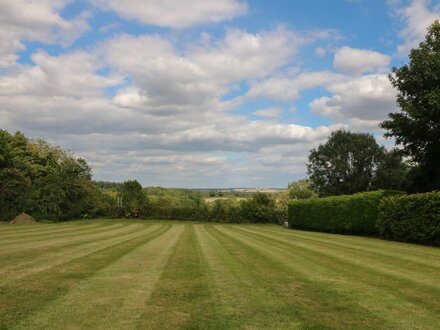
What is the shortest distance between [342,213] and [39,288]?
103 ft

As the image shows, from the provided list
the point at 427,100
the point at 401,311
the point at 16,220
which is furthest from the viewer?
the point at 16,220

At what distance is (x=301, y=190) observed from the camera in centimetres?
8388

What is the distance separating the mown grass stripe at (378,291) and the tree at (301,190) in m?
66.6

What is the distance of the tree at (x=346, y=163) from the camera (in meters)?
70.7

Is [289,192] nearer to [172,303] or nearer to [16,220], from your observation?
[16,220]

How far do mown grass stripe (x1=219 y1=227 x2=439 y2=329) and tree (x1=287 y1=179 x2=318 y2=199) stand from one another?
66634 millimetres

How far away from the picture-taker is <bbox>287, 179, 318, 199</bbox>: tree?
7985cm

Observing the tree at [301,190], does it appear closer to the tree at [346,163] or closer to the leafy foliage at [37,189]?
the tree at [346,163]

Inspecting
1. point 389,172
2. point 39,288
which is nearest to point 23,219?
point 39,288

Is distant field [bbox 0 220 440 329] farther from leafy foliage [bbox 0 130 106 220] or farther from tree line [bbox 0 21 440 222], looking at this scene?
leafy foliage [bbox 0 130 106 220]

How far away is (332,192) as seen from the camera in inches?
2859

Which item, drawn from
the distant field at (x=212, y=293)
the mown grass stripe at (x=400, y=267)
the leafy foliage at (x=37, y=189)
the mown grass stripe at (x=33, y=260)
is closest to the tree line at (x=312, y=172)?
the leafy foliage at (x=37, y=189)

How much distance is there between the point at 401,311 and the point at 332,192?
67786mm

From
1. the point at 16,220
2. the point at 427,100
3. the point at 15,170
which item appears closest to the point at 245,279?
the point at 427,100
